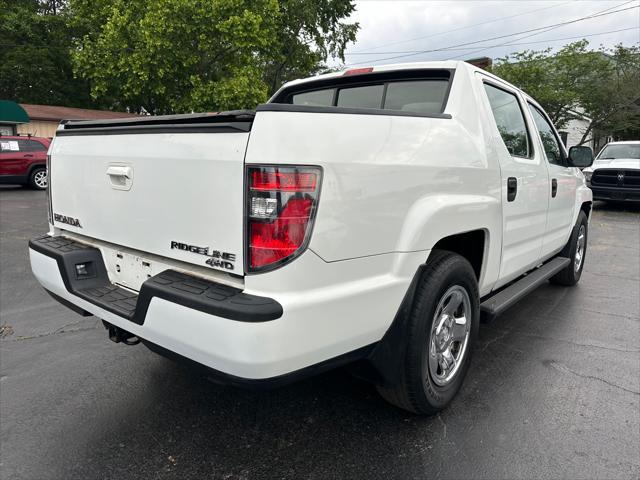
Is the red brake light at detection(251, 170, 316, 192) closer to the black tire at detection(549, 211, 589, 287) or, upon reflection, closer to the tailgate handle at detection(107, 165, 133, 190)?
the tailgate handle at detection(107, 165, 133, 190)

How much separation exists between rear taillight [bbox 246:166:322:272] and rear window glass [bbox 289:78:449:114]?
124 cm

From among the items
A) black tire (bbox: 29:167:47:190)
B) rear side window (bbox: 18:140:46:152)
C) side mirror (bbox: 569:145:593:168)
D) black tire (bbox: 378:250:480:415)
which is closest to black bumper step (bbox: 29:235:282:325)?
black tire (bbox: 378:250:480:415)

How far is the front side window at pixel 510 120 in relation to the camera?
3166mm

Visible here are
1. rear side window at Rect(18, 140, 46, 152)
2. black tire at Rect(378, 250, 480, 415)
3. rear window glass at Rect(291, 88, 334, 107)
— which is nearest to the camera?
black tire at Rect(378, 250, 480, 415)

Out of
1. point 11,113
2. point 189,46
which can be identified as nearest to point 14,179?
point 189,46

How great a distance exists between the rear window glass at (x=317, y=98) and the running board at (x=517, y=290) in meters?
1.90

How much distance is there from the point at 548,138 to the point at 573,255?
154 cm

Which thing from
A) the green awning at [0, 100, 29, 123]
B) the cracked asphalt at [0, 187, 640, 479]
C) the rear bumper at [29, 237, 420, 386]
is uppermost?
the green awning at [0, 100, 29, 123]

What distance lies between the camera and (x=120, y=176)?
2.34 metres

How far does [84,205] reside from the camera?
264 cm

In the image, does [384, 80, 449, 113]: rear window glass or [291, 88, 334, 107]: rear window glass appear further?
[291, 88, 334, 107]: rear window glass

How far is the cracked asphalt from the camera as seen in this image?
226cm

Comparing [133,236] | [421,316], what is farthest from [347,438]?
[133,236]

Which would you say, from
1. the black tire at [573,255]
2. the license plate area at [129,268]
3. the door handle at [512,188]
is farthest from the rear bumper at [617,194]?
the license plate area at [129,268]
